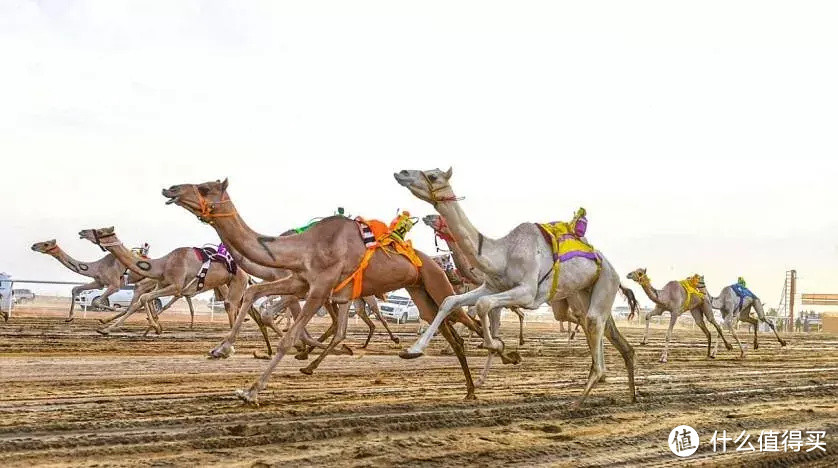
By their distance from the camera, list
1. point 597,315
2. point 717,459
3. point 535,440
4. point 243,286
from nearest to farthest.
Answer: point 717,459 → point 535,440 → point 597,315 → point 243,286

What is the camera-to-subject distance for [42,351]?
17.3m

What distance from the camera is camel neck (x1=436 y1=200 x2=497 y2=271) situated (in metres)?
10.5

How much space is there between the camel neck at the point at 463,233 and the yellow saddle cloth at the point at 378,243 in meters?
1.58

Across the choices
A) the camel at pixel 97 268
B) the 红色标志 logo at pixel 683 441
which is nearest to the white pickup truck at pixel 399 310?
the camel at pixel 97 268

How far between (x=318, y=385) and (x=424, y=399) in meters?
1.89

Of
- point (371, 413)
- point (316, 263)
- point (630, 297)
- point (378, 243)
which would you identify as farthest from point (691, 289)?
point (371, 413)

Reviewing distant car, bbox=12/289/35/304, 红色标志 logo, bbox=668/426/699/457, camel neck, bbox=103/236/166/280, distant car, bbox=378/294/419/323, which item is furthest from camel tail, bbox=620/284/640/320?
distant car, bbox=12/289/35/304

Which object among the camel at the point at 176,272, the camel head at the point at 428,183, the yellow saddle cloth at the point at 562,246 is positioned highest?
the camel head at the point at 428,183

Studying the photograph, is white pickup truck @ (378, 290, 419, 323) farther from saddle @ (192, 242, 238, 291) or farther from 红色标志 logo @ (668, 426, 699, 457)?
红色标志 logo @ (668, 426, 699, 457)

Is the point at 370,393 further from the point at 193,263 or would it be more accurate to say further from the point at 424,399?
the point at 193,263

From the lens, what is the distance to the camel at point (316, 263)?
412 inches

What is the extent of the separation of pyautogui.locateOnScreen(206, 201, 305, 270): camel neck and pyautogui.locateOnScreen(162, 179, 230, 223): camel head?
131mm

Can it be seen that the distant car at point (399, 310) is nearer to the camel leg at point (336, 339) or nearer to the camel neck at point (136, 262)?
the camel neck at point (136, 262)

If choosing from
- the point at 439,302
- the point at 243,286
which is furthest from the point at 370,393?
the point at 243,286
